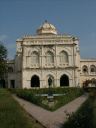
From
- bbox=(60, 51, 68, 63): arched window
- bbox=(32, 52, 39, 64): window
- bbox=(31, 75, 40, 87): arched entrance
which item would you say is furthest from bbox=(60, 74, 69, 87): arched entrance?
bbox=(32, 52, 39, 64): window

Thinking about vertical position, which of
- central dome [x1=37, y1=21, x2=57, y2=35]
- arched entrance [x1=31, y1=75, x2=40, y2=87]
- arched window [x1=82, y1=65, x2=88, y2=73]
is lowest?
arched entrance [x1=31, y1=75, x2=40, y2=87]

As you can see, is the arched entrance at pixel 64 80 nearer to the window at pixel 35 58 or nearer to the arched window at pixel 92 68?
the window at pixel 35 58

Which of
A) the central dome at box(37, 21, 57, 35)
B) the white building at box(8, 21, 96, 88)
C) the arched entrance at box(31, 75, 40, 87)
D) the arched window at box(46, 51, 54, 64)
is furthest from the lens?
the central dome at box(37, 21, 57, 35)

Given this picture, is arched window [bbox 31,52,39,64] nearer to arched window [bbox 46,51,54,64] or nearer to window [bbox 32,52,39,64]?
window [bbox 32,52,39,64]

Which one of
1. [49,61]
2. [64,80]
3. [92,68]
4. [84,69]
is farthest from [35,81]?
[92,68]

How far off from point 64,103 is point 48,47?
28.4m

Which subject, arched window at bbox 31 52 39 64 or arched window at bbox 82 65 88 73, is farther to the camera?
arched window at bbox 82 65 88 73

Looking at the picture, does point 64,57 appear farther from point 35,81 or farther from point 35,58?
point 35,81

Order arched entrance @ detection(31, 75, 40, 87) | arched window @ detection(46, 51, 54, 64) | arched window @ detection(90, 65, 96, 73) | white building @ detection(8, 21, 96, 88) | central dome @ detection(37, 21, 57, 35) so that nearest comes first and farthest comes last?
white building @ detection(8, 21, 96, 88) → arched window @ detection(46, 51, 54, 64) → arched entrance @ detection(31, 75, 40, 87) → central dome @ detection(37, 21, 57, 35) → arched window @ detection(90, 65, 96, 73)

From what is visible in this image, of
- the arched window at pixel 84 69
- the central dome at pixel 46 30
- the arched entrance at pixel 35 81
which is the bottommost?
the arched entrance at pixel 35 81

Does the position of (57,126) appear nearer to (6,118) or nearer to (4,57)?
(6,118)

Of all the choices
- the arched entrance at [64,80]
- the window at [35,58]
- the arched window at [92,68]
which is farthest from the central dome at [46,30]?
the arched window at [92,68]

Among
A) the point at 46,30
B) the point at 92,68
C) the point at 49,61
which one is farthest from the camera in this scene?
the point at 92,68

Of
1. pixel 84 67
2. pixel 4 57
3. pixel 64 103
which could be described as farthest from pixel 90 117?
pixel 84 67
